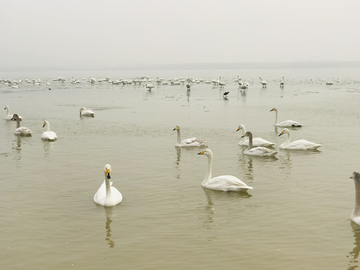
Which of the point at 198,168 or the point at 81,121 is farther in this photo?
the point at 81,121

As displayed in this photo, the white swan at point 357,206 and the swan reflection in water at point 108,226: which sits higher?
the white swan at point 357,206

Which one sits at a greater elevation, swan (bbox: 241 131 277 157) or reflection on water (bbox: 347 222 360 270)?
swan (bbox: 241 131 277 157)

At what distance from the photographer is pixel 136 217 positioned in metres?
9.65

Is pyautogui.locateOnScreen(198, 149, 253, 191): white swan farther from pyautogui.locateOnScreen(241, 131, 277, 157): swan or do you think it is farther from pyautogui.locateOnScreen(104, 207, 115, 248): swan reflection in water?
pyautogui.locateOnScreen(241, 131, 277, 157): swan

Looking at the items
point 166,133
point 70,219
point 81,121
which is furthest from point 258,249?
point 81,121

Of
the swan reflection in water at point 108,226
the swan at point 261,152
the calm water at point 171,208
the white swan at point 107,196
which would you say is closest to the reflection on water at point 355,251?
the calm water at point 171,208

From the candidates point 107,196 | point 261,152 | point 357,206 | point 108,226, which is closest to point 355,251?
point 357,206

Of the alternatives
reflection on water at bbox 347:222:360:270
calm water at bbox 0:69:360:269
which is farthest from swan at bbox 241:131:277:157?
reflection on water at bbox 347:222:360:270

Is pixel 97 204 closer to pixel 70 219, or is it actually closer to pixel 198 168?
pixel 70 219

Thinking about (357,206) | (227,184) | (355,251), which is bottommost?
(355,251)

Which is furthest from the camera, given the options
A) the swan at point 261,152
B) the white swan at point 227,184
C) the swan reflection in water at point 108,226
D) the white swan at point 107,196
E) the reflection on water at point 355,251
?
the swan at point 261,152

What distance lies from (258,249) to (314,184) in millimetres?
4931

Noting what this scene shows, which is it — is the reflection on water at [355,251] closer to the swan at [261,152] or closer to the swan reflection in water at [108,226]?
the swan reflection in water at [108,226]

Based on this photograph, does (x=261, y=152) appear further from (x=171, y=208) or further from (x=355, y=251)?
(x=355, y=251)
